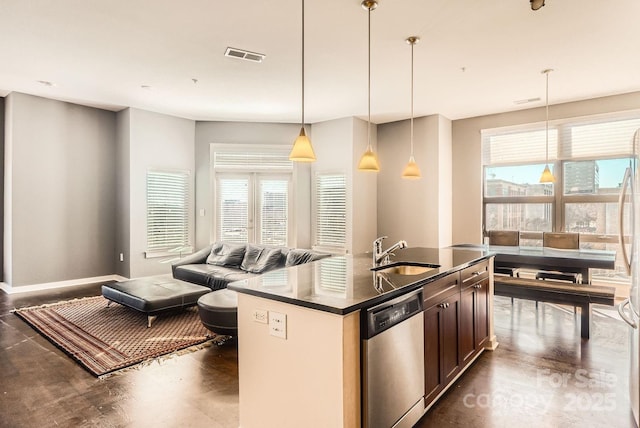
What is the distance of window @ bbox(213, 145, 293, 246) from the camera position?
7.22 meters

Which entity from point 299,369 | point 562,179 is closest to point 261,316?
point 299,369

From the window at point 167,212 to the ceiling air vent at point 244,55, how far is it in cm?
339

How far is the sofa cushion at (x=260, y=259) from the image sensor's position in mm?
5090

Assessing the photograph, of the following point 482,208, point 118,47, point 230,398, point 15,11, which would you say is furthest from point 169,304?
point 482,208

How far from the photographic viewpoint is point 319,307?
171cm

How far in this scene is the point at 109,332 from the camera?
Answer: 390 cm

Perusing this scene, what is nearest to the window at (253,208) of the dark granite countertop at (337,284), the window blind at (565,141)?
the window blind at (565,141)

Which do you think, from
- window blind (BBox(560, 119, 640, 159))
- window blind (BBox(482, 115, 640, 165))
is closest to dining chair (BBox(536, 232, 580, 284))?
window blind (BBox(482, 115, 640, 165))

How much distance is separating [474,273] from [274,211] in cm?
485

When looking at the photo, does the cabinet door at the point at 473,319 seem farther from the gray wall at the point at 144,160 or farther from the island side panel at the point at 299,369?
the gray wall at the point at 144,160

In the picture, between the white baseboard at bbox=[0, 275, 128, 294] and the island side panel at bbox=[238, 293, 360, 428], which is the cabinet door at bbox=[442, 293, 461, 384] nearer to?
the island side panel at bbox=[238, 293, 360, 428]

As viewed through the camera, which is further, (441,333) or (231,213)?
(231,213)

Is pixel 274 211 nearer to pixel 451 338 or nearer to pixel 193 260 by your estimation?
pixel 193 260

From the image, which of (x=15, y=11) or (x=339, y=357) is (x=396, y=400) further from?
(x=15, y=11)
